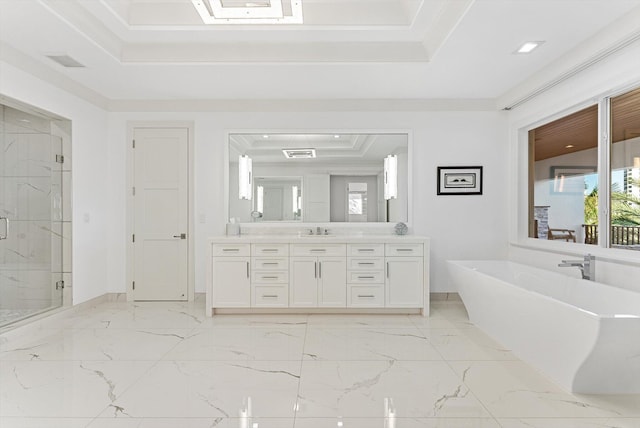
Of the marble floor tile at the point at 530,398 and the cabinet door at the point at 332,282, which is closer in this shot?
the marble floor tile at the point at 530,398

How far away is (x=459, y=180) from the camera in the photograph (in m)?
4.82

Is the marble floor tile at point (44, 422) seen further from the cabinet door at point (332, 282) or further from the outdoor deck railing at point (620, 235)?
the outdoor deck railing at point (620, 235)

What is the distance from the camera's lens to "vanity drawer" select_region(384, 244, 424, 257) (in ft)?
14.1

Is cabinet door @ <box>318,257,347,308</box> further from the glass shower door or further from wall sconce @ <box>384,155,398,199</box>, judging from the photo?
the glass shower door

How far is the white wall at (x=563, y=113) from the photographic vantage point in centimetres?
292

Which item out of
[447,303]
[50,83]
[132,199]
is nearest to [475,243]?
[447,303]

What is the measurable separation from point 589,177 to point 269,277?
319 centimetres

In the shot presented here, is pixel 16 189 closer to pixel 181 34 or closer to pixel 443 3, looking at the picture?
pixel 181 34

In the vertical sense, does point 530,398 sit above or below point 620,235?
below

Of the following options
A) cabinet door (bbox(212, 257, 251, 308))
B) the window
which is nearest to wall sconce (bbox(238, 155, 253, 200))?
cabinet door (bbox(212, 257, 251, 308))

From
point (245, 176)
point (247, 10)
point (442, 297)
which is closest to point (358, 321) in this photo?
point (442, 297)

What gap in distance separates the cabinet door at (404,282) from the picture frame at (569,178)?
1.56 m

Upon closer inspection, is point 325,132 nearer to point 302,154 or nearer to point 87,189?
point 302,154

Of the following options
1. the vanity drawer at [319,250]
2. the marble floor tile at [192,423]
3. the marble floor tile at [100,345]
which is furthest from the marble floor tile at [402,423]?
the vanity drawer at [319,250]
